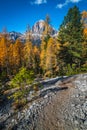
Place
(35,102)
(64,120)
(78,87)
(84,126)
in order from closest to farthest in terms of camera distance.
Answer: (84,126), (64,120), (35,102), (78,87)

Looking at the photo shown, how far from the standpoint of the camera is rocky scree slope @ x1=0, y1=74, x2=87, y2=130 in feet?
49.7

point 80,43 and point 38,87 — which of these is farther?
point 80,43

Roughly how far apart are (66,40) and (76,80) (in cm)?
1365

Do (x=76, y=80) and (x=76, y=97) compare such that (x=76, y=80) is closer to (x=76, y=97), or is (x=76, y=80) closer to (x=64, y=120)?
(x=76, y=97)

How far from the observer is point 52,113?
1691 cm

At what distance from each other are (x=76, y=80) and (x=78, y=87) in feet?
10.6

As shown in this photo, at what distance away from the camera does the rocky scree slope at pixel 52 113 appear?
1514 cm

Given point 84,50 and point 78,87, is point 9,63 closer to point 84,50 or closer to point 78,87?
point 84,50

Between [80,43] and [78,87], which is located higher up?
[80,43]

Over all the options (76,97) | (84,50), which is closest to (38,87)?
(76,97)

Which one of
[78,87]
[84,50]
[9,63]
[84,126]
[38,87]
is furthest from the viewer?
[9,63]

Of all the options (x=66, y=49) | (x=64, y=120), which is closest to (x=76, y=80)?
(x=64, y=120)

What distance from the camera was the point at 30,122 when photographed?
15766 mm

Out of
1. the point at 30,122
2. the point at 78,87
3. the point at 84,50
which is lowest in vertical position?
the point at 30,122
